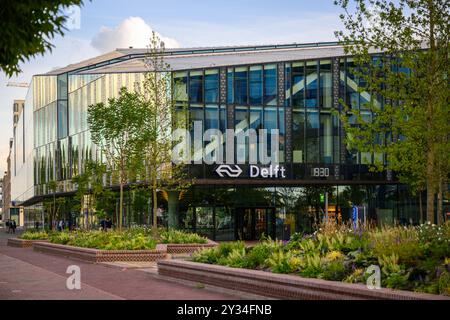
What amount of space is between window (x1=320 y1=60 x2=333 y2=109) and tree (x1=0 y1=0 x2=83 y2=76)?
4106 centimetres

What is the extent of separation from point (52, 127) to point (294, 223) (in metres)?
→ 29.6

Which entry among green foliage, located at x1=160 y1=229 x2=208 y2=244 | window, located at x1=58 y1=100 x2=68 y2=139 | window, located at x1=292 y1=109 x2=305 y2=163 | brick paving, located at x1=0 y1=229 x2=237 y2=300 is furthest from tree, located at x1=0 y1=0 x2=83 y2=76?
window, located at x1=58 y1=100 x2=68 y2=139

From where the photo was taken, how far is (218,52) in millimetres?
65438

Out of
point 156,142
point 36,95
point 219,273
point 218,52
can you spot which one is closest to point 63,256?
point 156,142

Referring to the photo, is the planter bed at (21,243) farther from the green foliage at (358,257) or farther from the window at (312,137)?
the green foliage at (358,257)

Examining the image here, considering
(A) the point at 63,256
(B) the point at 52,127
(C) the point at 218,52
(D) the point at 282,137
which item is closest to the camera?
(A) the point at 63,256

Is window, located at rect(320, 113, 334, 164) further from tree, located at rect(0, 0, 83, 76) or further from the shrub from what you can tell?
tree, located at rect(0, 0, 83, 76)

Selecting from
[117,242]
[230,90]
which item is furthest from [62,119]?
[117,242]

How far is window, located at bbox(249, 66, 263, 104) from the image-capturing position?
1959 inches

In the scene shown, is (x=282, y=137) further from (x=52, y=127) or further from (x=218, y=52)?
(x=52, y=127)

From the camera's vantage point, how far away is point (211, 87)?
161 feet

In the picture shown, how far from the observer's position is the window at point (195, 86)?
160 ft

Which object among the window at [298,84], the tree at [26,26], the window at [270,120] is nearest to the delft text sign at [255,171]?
the window at [270,120]

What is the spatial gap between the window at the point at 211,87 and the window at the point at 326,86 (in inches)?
291
